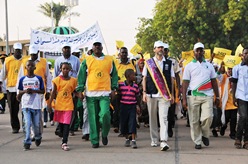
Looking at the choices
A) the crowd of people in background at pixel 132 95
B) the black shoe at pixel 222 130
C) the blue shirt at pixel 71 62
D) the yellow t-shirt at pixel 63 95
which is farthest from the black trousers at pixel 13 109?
the black shoe at pixel 222 130

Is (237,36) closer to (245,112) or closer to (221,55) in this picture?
(221,55)

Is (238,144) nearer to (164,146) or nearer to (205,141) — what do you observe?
(205,141)

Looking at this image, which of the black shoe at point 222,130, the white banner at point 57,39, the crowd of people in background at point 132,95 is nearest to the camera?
the crowd of people in background at point 132,95

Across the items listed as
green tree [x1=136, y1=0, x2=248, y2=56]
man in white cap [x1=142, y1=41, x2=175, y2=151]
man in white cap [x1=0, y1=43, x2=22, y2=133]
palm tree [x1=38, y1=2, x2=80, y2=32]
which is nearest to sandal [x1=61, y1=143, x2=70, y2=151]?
man in white cap [x1=142, y1=41, x2=175, y2=151]

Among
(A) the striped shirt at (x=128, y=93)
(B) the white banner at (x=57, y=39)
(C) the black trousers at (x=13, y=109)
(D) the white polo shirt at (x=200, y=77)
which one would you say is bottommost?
(C) the black trousers at (x=13, y=109)

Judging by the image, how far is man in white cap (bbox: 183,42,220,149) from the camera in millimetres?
8594

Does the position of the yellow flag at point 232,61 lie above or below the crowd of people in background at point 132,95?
above

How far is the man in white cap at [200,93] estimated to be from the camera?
338 inches

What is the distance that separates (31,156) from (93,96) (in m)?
1.66

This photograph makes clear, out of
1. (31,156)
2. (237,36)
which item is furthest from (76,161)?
(237,36)

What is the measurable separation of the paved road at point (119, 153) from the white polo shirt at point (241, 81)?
0.95m

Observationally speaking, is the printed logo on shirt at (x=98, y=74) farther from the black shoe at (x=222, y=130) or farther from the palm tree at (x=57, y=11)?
the palm tree at (x=57, y=11)

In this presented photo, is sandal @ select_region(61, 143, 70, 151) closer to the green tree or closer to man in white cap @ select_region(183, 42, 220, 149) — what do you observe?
man in white cap @ select_region(183, 42, 220, 149)

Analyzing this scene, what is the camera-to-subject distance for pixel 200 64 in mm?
8648
